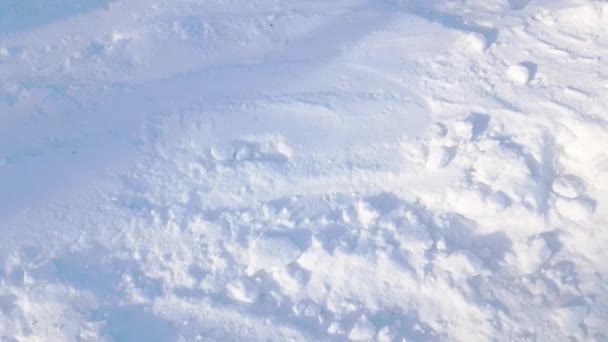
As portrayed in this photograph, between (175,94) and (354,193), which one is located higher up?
(175,94)

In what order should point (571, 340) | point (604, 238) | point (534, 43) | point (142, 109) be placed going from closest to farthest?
point (571, 340) → point (604, 238) → point (142, 109) → point (534, 43)

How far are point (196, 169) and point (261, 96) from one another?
849 millimetres

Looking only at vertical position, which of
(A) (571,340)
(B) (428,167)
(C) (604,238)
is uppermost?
(B) (428,167)

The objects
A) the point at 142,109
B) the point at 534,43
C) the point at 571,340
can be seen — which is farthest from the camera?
the point at 534,43

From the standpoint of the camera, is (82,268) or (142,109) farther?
(142,109)

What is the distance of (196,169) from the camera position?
383 centimetres

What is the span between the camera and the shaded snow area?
3.50 m

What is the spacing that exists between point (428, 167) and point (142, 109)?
243 cm

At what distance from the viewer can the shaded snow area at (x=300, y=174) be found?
3.50m

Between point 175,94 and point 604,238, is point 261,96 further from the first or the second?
point 604,238

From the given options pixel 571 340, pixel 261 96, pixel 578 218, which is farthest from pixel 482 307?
pixel 261 96

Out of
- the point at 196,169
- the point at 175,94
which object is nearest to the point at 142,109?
the point at 175,94

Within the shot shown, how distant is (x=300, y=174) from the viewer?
3846 millimetres

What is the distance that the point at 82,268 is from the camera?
139 inches
